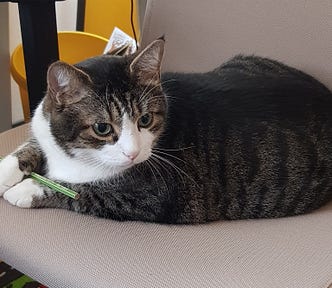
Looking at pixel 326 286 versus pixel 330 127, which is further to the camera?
pixel 330 127

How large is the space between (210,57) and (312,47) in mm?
263

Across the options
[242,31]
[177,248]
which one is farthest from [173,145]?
[242,31]

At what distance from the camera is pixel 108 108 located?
3.16ft

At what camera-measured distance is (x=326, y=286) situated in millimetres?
869

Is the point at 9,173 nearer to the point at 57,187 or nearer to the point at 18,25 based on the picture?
the point at 57,187

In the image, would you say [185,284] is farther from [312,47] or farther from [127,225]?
[312,47]

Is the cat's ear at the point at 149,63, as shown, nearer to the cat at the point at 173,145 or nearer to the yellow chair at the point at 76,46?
the cat at the point at 173,145

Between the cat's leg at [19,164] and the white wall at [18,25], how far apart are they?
1.02 metres

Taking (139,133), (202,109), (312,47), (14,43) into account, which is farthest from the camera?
(14,43)

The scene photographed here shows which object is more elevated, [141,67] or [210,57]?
[141,67]

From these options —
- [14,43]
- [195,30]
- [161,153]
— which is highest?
[195,30]

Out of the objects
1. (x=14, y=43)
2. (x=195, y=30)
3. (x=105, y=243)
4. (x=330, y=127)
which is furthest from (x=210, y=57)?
(x=14, y=43)

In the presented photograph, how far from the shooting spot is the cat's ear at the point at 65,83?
92 cm

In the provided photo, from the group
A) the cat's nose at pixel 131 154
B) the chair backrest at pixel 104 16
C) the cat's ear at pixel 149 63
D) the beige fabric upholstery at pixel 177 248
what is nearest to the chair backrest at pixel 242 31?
the beige fabric upholstery at pixel 177 248
